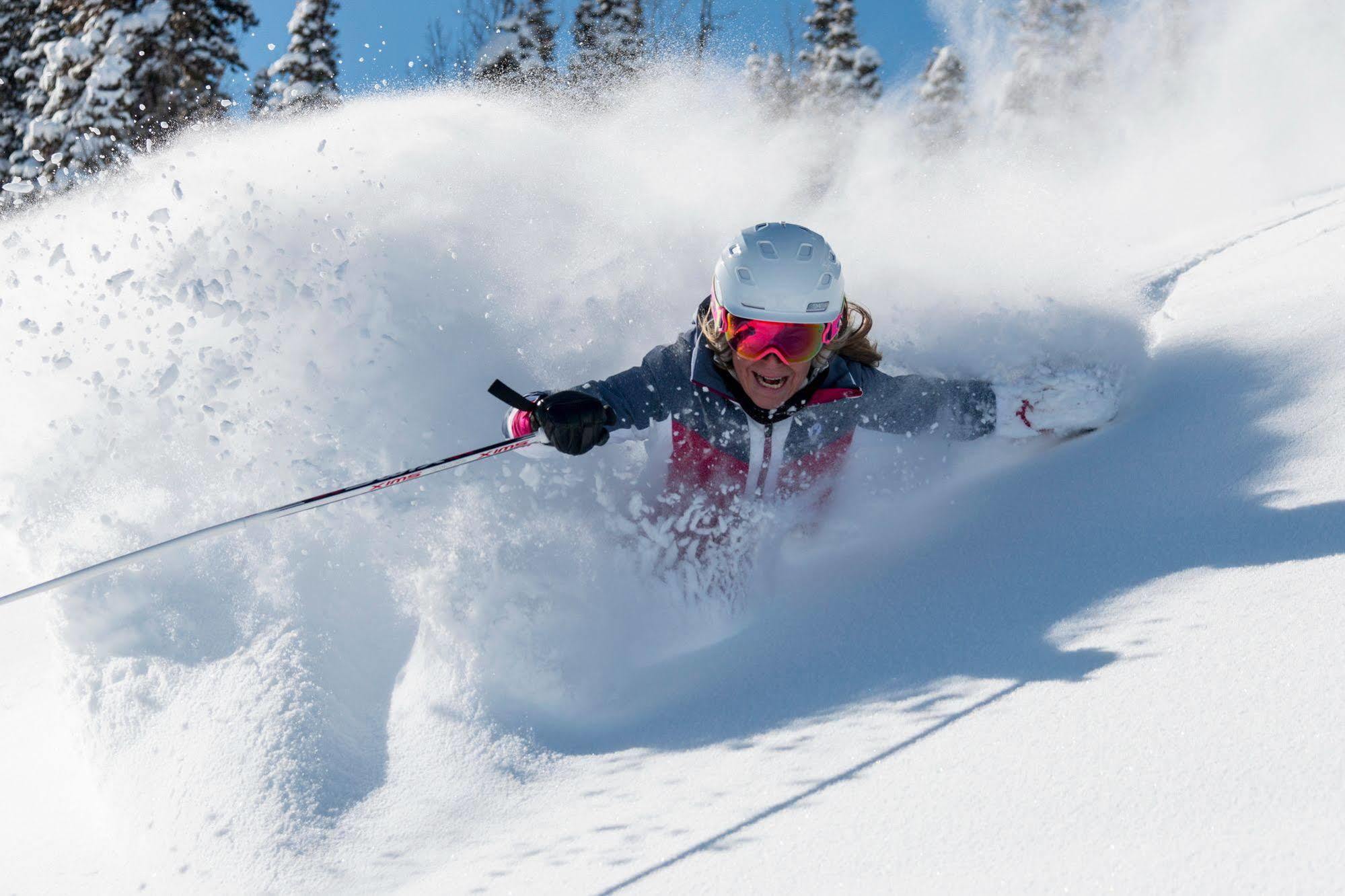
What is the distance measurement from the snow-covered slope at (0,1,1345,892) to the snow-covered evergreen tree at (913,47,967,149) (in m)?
22.2

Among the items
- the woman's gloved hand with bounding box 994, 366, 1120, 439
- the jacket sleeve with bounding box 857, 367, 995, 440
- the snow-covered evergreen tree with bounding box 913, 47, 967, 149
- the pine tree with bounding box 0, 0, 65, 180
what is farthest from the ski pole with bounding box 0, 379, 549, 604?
the snow-covered evergreen tree with bounding box 913, 47, 967, 149

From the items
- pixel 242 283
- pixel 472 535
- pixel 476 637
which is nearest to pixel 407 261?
pixel 242 283

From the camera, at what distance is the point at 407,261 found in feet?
12.5

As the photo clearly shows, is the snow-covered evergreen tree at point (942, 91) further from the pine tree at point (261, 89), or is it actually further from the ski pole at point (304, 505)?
the ski pole at point (304, 505)

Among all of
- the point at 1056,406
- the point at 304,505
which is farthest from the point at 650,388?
the point at 1056,406

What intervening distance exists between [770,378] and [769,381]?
0.02 meters

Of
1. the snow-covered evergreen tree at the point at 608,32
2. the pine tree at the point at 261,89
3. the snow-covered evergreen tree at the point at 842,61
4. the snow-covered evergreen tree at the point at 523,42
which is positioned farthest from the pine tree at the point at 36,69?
the snow-covered evergreen tree at the point at 842,61

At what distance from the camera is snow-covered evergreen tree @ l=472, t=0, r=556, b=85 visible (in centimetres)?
2186

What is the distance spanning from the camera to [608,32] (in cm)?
2220

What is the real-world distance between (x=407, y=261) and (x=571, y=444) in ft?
5.40

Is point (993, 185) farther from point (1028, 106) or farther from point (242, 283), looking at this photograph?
point (1028, 106)

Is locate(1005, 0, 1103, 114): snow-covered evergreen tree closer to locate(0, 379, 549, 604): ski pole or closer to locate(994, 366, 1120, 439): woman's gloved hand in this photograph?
locate(994, 366, 1120, 439): woman's gloved hand

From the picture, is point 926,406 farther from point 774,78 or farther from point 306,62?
point 774,78

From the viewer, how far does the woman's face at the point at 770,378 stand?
2.67 m
